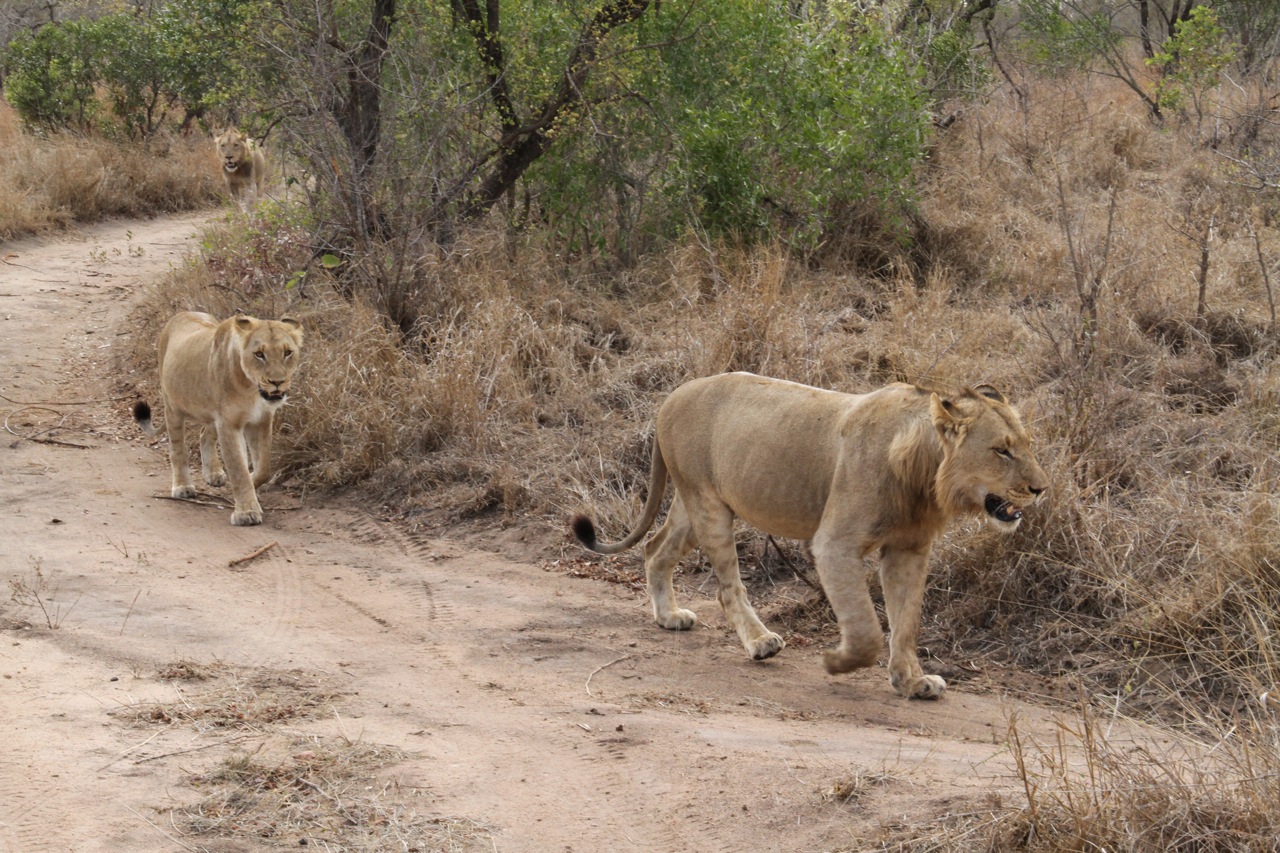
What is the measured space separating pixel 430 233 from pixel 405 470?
223cm

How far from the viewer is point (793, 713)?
4.75 meters

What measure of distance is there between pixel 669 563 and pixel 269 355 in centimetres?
275

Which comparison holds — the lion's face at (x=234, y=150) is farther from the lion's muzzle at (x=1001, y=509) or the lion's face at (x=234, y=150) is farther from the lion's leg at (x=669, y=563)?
the lion's muzzle at (x=1001, y=509)

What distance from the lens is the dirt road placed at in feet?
11.7

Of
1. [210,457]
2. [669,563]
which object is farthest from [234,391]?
[669,563]

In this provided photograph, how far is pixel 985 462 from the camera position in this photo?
4508 millimetres

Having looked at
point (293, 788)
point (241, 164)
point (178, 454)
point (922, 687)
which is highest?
point (241, 164)

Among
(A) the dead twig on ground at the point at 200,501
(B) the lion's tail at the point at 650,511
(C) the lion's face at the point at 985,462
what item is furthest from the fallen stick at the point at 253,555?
(C) the lion's face at the point at 985,462

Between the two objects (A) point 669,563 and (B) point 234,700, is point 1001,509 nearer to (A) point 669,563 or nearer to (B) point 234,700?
(A) point 669,563

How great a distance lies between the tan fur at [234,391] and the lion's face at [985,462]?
3988 millimetres

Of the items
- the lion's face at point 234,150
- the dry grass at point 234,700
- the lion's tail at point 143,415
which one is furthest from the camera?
the lion's face at point 234,150

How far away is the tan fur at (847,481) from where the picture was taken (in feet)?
14.9

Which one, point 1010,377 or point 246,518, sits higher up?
point 1010,377

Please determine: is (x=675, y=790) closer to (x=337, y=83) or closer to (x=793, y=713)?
(x=793, y=713)
